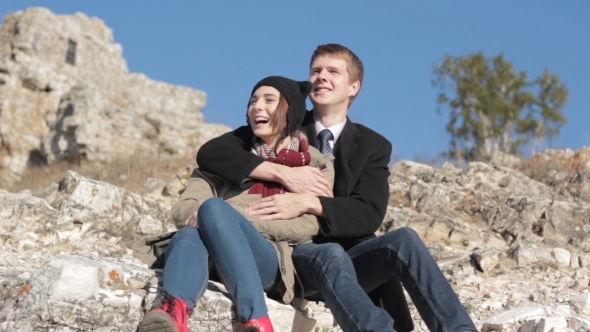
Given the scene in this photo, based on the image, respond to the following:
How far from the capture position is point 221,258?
346cm

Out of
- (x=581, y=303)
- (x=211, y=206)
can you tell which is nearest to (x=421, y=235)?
(x=581, y=303)

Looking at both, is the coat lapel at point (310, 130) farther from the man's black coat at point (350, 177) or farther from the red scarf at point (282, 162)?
the red scarf at point (282, 162)

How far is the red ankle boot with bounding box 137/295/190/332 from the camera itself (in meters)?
3.04

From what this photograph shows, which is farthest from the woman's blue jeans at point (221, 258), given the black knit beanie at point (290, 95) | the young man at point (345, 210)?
the black knit beanie at point (290, 95)

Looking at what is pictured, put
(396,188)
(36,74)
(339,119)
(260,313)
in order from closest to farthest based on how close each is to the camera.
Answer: (260,313) → (339,119) → (396,188) → (36,74)

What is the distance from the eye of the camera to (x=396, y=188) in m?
7.99

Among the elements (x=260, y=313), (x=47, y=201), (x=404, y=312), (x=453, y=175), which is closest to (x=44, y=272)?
(x=260, y=313)

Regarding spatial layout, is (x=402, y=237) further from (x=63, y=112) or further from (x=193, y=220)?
(x=63, y=112)

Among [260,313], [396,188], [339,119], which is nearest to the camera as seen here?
[260,313]

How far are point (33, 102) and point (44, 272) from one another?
16125 mm

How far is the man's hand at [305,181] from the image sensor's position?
4.09 m

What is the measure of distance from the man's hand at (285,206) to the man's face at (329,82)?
2.93ft

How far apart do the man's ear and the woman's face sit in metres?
0.79

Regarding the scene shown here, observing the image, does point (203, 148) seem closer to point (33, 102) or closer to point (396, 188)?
point (396, 188)
